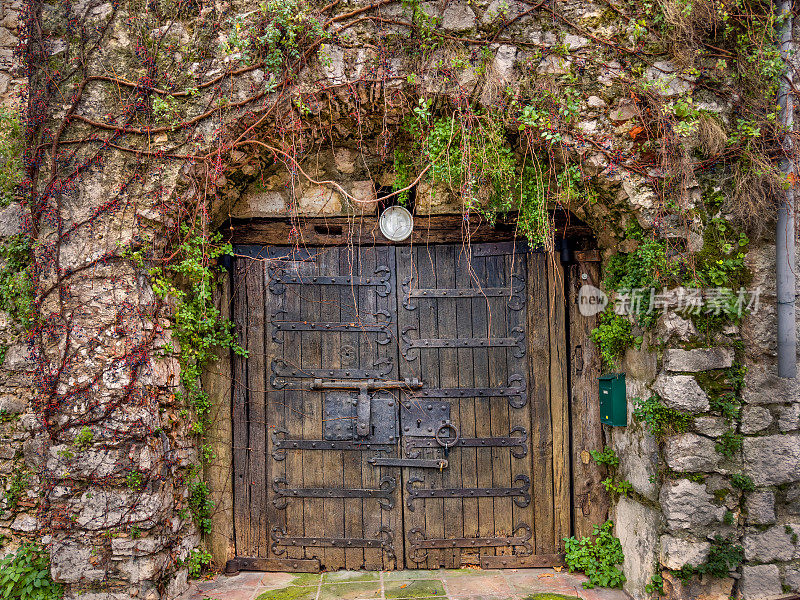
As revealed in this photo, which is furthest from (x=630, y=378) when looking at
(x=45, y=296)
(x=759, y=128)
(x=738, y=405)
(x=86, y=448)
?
(x=45, y=296)

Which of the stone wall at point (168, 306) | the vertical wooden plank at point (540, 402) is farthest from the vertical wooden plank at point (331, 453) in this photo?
the vertical wooden plank at point (540, 402)

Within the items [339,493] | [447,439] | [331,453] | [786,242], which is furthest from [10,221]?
[786,242]

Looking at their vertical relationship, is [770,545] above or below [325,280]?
below

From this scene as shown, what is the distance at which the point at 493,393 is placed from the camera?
10.6ft

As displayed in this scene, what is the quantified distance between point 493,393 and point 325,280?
54.3 inches

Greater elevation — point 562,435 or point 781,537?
point 562,435

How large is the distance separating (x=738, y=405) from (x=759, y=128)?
4.90ft

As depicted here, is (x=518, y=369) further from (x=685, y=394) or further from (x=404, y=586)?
(x=404, y=586)

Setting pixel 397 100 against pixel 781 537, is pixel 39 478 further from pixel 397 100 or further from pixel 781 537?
pixel 781 537

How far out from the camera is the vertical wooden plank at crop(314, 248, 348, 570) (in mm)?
3227

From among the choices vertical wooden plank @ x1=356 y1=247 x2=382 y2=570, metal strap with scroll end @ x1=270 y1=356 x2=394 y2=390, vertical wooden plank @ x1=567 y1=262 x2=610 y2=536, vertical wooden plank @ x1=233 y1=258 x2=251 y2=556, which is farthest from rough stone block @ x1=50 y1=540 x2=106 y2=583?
vertical wooden plank @ x1=567 y1=262 x2=610 y2=536

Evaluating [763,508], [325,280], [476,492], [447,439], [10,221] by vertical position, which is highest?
[10,221]

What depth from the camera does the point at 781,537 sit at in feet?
8.46

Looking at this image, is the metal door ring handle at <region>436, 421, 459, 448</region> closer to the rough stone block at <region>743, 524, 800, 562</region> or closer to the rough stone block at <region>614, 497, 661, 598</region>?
the rough stone block at <region>614, 497, 661, 598</region>
